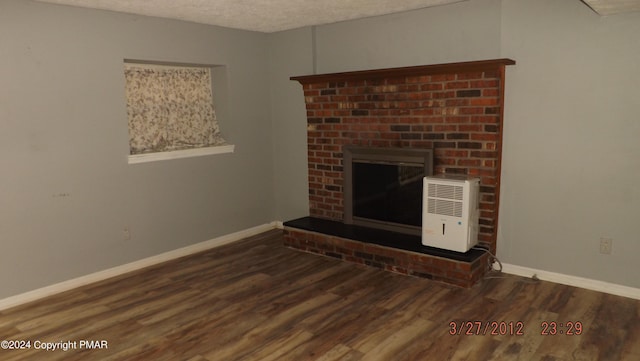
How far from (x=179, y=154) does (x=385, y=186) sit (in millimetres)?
1953

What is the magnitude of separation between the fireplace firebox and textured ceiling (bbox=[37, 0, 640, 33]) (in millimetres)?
1197

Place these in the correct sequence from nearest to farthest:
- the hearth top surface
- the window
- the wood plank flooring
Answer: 1. the wood plank flooring
2. the hearth top surface
3. the window

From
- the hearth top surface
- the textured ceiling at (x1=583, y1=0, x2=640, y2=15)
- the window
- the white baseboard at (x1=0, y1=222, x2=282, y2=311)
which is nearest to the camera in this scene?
the textured ceiling at (x1=583, y1=0, x2=640, y2=15)

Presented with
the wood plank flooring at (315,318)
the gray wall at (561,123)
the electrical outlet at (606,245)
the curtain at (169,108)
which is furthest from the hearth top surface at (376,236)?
the curtain at (169,108)

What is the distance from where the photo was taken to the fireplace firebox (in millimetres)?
3936

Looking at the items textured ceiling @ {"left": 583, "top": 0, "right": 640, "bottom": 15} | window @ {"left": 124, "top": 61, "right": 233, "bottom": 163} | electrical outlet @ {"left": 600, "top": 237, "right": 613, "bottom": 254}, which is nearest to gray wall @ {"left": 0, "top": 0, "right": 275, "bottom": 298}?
window @ {"left": 124, "top": 61, "right": 233, "bottom": 163}

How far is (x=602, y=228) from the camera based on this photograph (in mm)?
3277

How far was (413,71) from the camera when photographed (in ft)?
12.3

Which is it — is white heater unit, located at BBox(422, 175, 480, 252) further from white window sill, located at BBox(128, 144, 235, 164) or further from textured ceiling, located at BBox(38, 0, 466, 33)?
white window sill, located at BBox(128, 144, 235, 164)

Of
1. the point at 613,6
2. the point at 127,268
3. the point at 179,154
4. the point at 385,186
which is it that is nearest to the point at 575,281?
the point at 385,186

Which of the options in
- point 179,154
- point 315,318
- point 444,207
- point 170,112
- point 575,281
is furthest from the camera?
point 170,112

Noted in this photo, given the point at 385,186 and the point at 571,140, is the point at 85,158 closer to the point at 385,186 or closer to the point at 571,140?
the point at 385,186

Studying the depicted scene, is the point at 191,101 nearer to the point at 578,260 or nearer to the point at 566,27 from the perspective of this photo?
the point at 566,27

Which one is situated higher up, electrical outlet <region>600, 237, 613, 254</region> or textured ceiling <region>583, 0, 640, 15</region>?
textured ceiling <region>583, 0, 640, 15</region>
